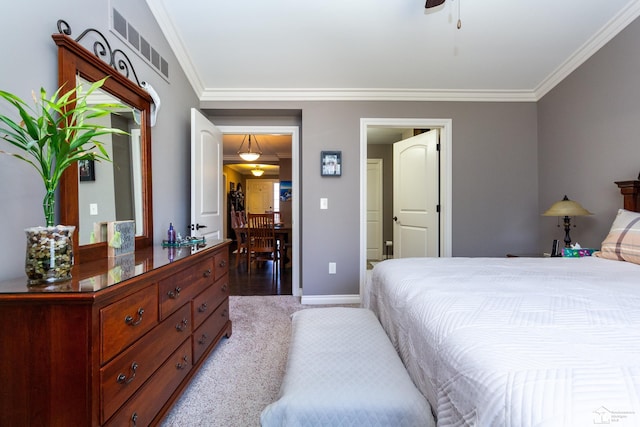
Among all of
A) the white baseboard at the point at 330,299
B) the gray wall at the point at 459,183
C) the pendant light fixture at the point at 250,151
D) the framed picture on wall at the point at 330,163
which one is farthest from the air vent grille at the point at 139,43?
the pendant light fixture at the point at 250,151

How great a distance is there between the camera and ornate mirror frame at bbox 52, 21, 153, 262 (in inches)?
54.7

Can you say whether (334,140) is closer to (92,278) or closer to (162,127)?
(162,127)

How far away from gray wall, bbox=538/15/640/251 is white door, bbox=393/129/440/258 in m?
1.14

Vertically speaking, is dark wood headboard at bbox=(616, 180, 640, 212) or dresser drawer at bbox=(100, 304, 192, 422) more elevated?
dark wood headboard at bbox=(616, 180, 640, 212)

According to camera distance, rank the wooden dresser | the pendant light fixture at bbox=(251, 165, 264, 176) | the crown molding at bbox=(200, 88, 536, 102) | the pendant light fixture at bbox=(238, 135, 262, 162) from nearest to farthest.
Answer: the wooden dresser < the crown molding at bbox=(200, 88, 536, 102) < the pendant light fixture at bbox=(238, 135, 262, 162) < the pendant light fixture at bbox=(251, 165, 264, 176)

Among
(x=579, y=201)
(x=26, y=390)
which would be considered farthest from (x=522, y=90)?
(x=26, y=390)

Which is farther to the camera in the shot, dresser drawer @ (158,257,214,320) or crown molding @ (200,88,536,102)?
crown molding @ (200,88,536,102)

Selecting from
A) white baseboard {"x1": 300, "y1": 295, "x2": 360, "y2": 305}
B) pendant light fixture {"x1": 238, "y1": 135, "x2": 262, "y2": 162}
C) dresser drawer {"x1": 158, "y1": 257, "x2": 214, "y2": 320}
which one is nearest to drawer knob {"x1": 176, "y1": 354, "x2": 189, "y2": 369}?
dresser drawer {"x1": 158, "y1": 257, "x2": 214, "y2": 320}

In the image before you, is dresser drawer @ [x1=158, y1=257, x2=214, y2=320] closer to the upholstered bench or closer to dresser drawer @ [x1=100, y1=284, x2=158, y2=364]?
dresser drawer @ [x1=100, y1=284, x2=158, y2=364]

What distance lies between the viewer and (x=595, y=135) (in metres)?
2.51

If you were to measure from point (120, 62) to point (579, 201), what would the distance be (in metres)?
3.88

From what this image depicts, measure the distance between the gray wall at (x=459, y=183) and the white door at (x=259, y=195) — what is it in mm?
7704

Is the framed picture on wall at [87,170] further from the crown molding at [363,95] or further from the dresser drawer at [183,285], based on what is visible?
the crown molding at [363,95]

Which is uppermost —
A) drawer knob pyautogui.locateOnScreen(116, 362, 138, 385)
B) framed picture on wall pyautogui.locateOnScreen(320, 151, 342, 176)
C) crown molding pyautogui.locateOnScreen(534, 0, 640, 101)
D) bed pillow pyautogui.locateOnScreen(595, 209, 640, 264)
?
crown molding pyautogui.locateOnScreen(534, 0, 640, 101)
